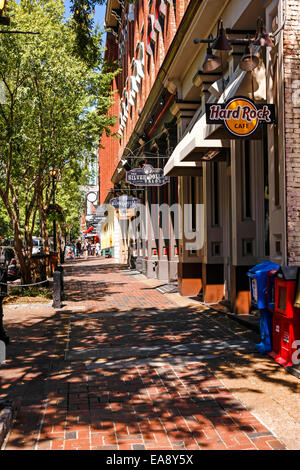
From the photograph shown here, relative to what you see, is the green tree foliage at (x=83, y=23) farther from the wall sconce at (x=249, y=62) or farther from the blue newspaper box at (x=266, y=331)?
the blue newspaper box at (x=266, y=331)

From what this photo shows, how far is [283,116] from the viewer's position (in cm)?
782

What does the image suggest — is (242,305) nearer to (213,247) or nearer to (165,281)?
(213,247)

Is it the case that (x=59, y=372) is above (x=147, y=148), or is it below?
below

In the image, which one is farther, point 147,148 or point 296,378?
point 147,148

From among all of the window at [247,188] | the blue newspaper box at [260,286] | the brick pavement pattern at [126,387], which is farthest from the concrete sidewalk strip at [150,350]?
the window at [247,188]

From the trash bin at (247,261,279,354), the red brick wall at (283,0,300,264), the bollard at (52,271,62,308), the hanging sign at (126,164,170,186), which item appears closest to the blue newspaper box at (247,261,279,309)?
the trash bin at (247,261,279,354)

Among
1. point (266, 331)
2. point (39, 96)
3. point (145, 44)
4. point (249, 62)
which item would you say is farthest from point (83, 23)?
point (145, 44)

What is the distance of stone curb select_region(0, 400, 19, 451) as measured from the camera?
4706 millimetres

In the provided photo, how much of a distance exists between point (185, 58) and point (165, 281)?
910 centimetres

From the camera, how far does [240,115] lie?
8.24 m

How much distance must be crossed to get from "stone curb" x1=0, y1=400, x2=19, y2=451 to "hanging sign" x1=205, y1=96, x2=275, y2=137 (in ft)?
17.2

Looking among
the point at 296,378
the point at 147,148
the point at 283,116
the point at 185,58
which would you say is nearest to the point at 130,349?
the point at 296,378

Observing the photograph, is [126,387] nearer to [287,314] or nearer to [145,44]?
[287,314]
